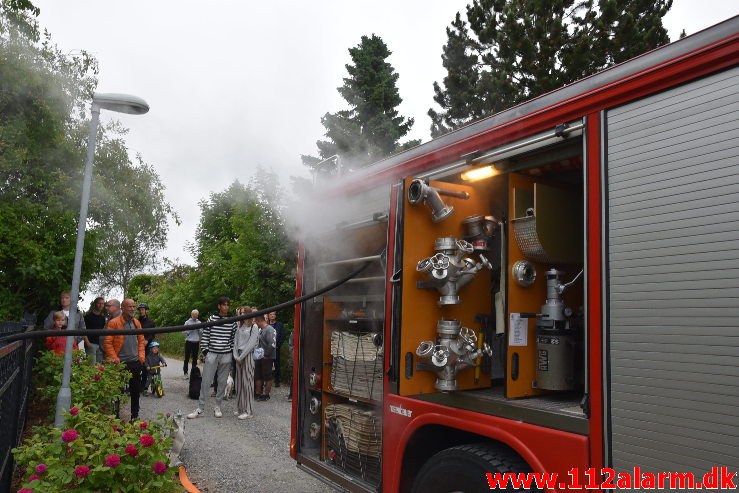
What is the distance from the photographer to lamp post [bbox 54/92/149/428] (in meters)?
5.33

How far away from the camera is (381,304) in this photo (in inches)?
172

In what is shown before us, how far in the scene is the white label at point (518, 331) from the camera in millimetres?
3029

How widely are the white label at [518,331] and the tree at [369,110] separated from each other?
1623 centimetres

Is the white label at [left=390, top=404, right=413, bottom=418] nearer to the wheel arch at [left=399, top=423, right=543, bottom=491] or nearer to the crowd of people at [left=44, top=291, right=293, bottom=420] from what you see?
the wheel arch at [left=399, top=423, right=543, bottom=491]

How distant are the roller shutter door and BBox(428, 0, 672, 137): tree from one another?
12453 mm

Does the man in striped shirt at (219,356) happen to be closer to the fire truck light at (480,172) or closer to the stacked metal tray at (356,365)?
the stacked metal tray at (356,365)

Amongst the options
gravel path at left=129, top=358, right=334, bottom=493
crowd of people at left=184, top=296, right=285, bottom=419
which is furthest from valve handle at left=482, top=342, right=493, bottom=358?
crowd of people at left=184, top=296, right=285, bottom=419

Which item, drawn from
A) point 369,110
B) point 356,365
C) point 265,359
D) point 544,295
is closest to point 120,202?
point 265,359

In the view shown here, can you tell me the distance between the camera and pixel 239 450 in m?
6.82

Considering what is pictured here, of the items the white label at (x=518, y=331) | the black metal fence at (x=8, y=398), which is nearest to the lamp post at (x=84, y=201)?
the black metal fence at (x=8, y=398)

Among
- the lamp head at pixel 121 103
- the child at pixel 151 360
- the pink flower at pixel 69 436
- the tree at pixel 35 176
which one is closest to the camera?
the pink flower at pixel 69 436

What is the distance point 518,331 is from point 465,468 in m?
0.78

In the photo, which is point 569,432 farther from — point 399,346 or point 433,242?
point 433,242

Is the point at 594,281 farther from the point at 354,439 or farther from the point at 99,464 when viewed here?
the point at 99,464
